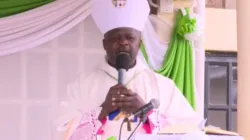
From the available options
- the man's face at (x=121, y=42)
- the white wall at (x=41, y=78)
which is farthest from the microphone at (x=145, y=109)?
the white wall at (x=41, y=78)

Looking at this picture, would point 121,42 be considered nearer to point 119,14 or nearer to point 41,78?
point 119,14

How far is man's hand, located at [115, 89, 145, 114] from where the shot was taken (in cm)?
237

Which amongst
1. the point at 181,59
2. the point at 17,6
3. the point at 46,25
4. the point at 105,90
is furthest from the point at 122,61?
the point at 17,6

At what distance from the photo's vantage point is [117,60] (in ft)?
7.90

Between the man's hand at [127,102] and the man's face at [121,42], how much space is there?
7.1 inches

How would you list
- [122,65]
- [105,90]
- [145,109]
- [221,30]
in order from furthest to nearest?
[221,30]
[105,90]
[122,65]
[145,109]

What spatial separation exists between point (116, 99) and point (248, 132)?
199 cm

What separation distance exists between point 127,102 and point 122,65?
0.14 meters

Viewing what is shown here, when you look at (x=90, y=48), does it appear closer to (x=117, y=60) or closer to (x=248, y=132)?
(x=248, y=132)

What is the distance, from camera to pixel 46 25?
4645mm

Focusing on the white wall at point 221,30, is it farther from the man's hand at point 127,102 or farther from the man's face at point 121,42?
the man's hand at point 127,102

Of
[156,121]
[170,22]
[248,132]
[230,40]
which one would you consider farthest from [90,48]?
[230,40]

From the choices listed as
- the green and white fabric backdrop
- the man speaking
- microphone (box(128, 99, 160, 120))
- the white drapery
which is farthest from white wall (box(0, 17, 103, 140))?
microphone (box(128, 99, 160, 120))

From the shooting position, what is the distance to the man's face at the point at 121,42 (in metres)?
2.56
